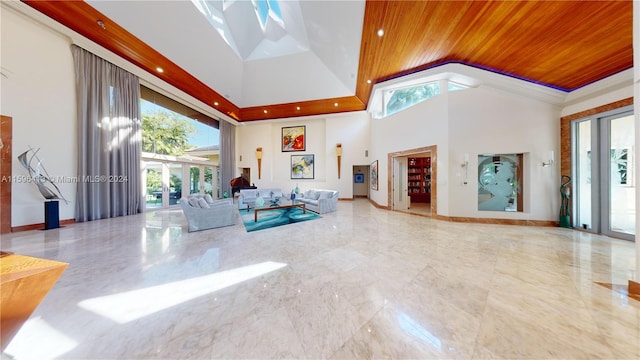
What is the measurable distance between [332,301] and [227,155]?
11.3m

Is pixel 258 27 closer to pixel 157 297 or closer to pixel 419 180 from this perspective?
pixel 157 297

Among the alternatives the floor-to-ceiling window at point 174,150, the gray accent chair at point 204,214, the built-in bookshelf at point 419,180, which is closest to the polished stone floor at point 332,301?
the gray accent chair at point 204,214

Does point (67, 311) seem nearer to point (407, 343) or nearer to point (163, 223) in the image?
point (407, 343)

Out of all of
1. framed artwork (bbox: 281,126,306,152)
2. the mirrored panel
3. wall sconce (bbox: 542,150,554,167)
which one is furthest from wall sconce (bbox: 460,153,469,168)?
framed artwork (bbox: 281,126,306,152)

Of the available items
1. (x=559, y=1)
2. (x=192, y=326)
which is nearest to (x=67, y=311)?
(x=192, y=326)

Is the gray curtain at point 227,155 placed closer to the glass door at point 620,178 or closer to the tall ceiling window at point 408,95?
the tall ceiling window at point 408,95

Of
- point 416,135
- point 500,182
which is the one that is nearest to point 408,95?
point 416,135

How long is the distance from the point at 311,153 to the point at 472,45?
830 centimetres

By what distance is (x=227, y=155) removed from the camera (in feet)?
37.8

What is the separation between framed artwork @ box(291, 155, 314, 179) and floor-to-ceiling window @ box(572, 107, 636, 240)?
963 cm

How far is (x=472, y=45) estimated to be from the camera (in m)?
4.64

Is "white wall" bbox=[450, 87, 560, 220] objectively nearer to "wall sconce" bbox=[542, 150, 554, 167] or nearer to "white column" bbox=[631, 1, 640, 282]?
"wall sconce" bbox=[542, 150, 554, 167]

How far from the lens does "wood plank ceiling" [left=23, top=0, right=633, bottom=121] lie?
333cm

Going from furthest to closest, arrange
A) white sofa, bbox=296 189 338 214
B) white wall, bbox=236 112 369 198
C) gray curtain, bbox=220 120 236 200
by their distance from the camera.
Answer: gray curtain, bbox=220 120 236 200
white wall, bbox=236 112 369 198
white sofa, bbox=296 189 338 214
